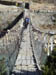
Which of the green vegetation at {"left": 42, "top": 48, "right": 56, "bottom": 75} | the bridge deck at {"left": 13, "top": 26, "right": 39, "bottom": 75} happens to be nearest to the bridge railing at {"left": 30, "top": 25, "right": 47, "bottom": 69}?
the bridge deck at {"left": 13, "top": 26, "right": 39, "bottom": 75}

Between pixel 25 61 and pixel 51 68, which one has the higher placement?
pixel 51 68

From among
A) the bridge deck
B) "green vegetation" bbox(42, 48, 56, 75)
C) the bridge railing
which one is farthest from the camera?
the bridge railing

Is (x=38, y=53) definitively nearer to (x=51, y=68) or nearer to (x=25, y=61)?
(x=25, y=61)

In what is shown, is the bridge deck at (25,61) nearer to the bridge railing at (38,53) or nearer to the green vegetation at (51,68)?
the bridge railing at (38,53)

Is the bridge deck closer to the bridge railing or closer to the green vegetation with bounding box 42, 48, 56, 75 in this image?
the bridge railing

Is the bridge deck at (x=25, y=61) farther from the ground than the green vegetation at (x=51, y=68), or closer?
closer

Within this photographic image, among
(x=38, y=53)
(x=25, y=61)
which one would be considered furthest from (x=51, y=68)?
(x=38, y=53)

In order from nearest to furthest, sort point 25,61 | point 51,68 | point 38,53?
point 51,68, point 25,61, point 38,53

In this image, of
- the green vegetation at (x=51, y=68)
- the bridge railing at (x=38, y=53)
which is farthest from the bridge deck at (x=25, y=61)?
the green vegetation at (x=51, y=68)

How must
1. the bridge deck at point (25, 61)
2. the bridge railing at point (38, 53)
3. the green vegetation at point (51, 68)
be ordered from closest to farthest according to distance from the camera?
the green vegetation at point (51, 68)
the bridge deck at point (25, 61)
the bridge railing at point (38, 53)
